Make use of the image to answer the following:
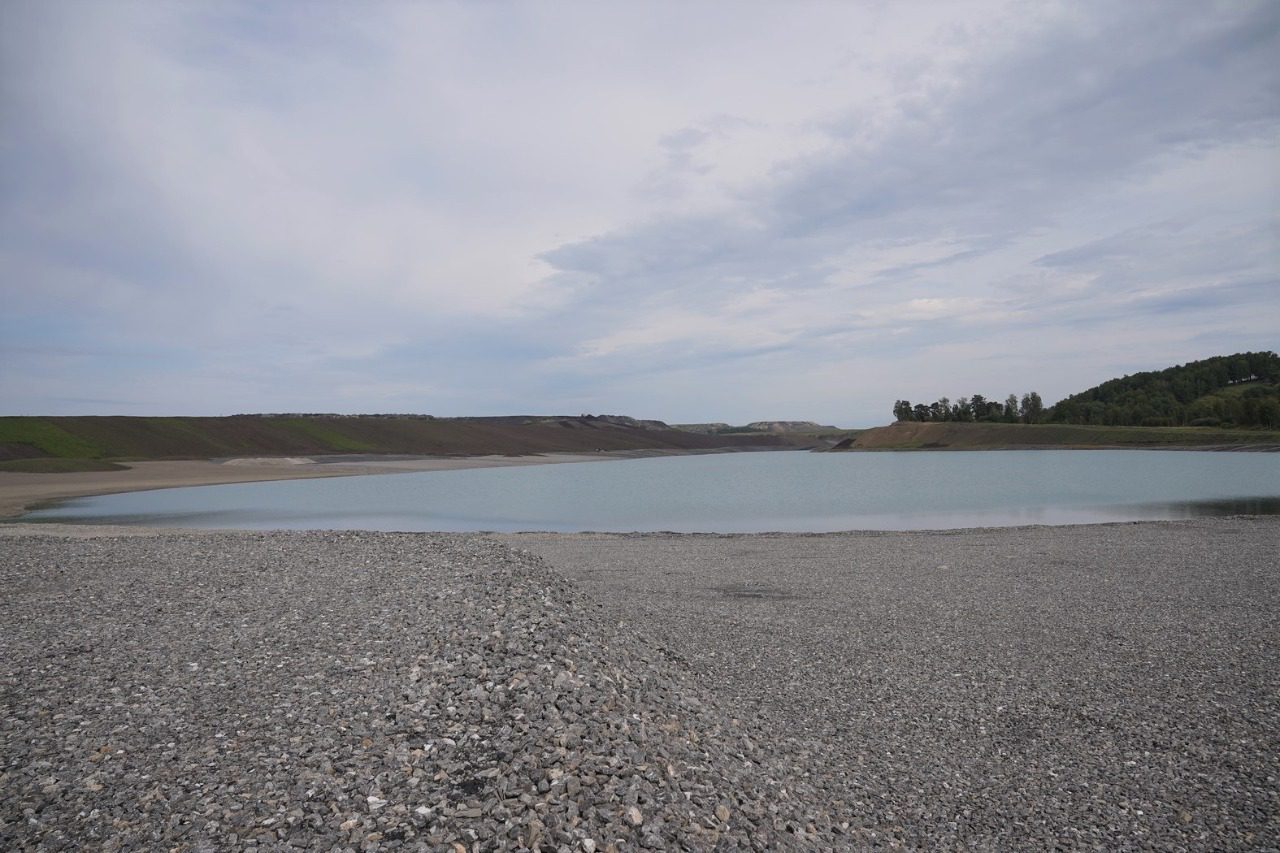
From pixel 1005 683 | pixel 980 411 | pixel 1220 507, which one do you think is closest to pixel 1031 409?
A: pixel 980 411

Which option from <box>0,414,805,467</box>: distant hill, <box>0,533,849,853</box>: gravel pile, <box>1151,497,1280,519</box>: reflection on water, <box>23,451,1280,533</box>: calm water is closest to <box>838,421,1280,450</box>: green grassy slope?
<box>23,451,1280,533</box>: calm water

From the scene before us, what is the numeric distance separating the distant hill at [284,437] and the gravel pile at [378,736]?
66.7 m

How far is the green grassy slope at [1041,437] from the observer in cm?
9586

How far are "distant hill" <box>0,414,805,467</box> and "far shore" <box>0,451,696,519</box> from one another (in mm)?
4999

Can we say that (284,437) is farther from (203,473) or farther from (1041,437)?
(1041,437)

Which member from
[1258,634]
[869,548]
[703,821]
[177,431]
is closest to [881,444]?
[177,431]

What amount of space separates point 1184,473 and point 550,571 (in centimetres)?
5949

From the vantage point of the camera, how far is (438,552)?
46.0 ft

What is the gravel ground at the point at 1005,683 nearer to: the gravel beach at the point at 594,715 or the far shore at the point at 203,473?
the gravel beach at the point at 594,715

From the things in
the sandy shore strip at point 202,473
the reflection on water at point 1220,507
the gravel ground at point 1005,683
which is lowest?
the reflection on water at point 1220,507

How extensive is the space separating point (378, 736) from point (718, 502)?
3636cm

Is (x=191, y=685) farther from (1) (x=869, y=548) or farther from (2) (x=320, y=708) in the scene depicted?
(1) (x=869, y=548)

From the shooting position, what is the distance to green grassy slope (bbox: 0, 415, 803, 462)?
236 ft

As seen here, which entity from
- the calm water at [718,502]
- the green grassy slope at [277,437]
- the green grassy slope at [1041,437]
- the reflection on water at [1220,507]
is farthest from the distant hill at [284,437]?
the reflection on water at [1220,507]
